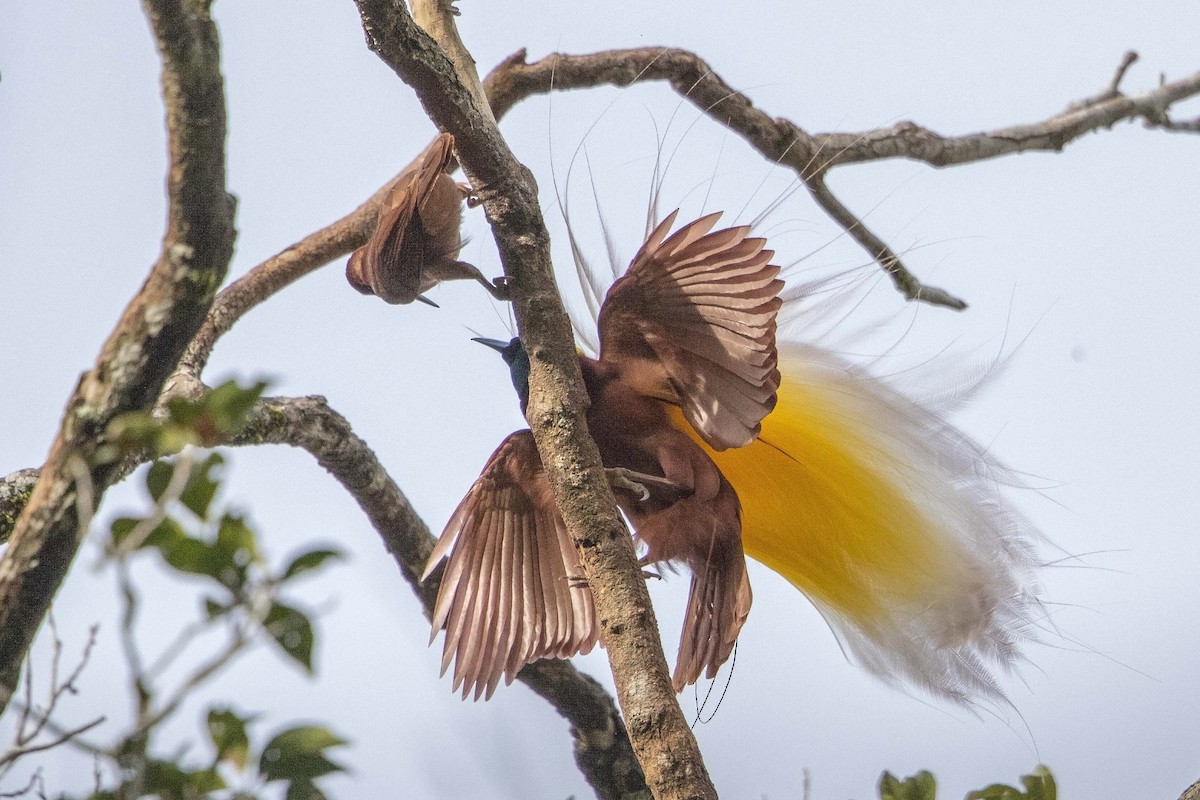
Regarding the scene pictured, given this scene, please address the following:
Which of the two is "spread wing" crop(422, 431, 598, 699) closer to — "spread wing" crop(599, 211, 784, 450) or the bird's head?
the bird's head

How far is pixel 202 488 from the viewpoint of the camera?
3.47 feet

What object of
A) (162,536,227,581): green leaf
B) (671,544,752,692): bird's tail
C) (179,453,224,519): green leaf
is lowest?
(162,536,227,581): green leaf

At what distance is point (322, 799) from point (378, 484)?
47.6 inches

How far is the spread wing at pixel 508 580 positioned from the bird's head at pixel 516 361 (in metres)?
0.10

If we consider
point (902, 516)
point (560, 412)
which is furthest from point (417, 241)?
point (902, 516)

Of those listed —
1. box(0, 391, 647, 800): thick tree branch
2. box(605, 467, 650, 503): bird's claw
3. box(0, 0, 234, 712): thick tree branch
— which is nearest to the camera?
box(0, 0, 234, 712): thick tree branch

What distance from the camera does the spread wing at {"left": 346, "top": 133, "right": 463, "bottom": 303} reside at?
2.31 m

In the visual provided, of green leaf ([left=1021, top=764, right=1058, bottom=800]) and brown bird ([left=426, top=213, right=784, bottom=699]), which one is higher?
brown bird ([left=426, top=213, right=784, bottom=699])

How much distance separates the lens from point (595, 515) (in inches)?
76.4

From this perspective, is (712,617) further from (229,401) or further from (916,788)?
(229,401)

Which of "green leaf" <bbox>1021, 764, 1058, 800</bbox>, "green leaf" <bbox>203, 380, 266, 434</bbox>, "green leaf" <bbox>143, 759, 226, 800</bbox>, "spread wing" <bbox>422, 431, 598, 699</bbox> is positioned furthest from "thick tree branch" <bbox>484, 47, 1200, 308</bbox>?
"green leaf" <bbox>143, 759, 226, 800</bbox>

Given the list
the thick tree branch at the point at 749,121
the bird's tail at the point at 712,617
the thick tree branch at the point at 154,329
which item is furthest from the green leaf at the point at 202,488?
the thick tree branch at the point at 749,121

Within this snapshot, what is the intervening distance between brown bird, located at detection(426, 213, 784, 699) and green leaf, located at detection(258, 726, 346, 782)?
123 cm

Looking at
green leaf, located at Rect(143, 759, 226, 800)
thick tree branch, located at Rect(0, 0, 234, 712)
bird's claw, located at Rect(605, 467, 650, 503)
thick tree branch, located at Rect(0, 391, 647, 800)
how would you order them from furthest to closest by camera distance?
thick tree branch, located at Rect(0, 391, 647, 800)
bird's claw, located at Rect(605, 467, 650, 503)
thick tree branch, located at Rect(0, 0, 234, 712)
green leaf, located at Rect(143, 759, 226, 800)
